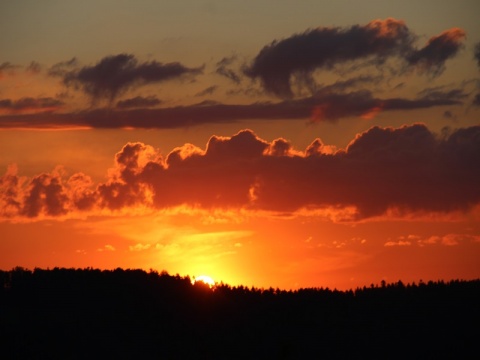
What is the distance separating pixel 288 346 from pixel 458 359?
97.8 feet

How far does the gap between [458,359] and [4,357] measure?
78.7m

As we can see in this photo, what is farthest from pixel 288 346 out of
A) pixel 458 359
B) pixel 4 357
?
pixel 4 357

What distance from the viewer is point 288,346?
19562 centimetres

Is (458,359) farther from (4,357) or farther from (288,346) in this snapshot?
(4,357)

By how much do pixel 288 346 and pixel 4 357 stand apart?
161ft

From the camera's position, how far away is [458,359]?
198250mm

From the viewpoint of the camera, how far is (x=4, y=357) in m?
198
